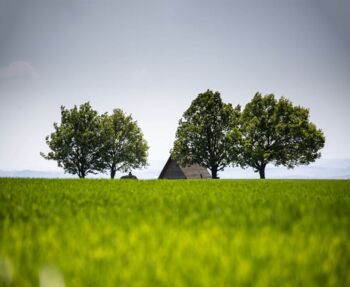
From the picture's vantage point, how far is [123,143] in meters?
62.8

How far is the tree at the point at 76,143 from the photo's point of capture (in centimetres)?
5303

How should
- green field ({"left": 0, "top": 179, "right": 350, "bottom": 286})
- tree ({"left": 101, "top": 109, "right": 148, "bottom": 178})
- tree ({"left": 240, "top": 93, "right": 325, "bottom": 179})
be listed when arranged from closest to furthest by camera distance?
1. green field ({"left": 0, "top": 179, "right": 350, "bottom": 286})
2. tree ({"left": 240, "top": 93, "right": 325, "bottom": 179})
3. tree ({"left": 101, "top": 109, "right": 148, "bottom": 178})

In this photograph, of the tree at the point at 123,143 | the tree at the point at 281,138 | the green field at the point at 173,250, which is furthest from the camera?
the tree at the point at 123,143

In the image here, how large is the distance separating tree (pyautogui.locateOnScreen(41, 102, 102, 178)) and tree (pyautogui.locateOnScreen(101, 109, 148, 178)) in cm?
270

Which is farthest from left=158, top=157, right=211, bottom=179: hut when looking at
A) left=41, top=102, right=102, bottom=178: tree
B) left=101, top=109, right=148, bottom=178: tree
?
left=41, top=102, right=102, bottom=178: tree

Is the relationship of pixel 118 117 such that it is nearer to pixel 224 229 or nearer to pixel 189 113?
pixel 189 113

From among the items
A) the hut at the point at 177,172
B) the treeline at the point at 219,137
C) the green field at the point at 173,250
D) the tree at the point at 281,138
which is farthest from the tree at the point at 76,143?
the green field at the point at 173,250

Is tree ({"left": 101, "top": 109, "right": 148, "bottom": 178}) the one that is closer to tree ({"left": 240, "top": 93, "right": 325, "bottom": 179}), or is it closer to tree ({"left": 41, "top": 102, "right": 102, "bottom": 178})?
tree ({"left": 41, "top": 102, "right": 102, "bottom": 178})

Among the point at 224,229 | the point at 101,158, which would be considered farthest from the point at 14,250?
the point at 101,158

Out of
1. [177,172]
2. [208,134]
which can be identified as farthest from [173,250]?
[177,172]

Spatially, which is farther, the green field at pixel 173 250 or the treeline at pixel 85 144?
the treeline at pixel 85 144

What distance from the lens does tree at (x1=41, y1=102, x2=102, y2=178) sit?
5303 cm

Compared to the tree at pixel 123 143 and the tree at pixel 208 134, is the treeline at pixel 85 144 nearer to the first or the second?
the tree at pixel 123 143

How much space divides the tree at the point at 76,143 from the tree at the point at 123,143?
8.86 ft
